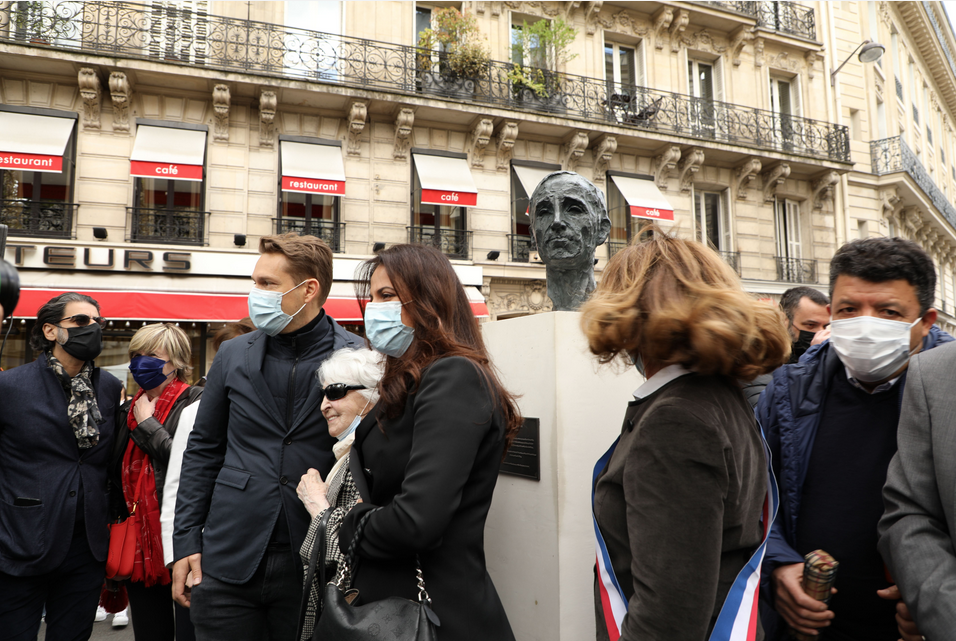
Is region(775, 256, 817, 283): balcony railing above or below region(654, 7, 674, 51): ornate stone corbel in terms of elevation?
below

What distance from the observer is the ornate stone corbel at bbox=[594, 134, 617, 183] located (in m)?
13.7

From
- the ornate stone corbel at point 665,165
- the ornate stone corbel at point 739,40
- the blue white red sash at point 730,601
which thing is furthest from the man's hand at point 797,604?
the ornate stone corbel at point 739,40

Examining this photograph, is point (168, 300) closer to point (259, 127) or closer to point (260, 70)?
point (259, 127)

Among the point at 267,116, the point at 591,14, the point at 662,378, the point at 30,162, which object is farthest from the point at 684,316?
the point at 591,14

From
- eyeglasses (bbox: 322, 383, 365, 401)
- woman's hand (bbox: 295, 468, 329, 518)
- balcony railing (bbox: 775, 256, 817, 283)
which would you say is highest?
balcony railing (bbox: 775, 256, 817, 283)

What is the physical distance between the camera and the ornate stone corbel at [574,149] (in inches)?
530

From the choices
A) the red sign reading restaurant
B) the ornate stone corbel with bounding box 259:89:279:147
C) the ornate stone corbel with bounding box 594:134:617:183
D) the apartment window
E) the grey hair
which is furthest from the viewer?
the ornate stone corbel with bounding box 594:134:617:183

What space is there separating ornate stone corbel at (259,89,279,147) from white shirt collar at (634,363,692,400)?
11804mm

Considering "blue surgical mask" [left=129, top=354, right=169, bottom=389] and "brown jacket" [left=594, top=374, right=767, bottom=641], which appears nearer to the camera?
"brown jacket" [left=594, top=374, right=767, bottom=641]

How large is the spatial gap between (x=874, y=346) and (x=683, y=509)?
0.94 m

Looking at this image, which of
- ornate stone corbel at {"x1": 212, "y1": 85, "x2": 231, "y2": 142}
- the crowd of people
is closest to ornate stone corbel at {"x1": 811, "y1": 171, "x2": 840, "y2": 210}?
ornate stone corbel at {"x1": 212, "y1": 85, "x2": 231, "y2": 142}

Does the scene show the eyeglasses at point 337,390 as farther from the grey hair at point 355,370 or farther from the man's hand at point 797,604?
the man's hand at point 797,604

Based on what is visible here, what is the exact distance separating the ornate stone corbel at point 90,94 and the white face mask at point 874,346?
12.7 m

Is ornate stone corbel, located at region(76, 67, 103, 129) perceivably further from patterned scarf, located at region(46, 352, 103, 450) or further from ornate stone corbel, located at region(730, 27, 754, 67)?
ornate stone corbel, located at region(730, 27, 754, 67)
